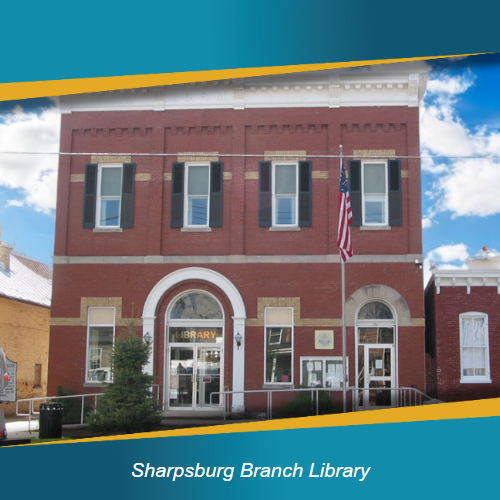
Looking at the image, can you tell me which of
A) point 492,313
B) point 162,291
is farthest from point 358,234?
point 162,291

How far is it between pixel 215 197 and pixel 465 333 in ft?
24.5

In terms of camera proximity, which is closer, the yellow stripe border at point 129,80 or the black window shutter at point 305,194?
the yellow stripe border at point 129,80

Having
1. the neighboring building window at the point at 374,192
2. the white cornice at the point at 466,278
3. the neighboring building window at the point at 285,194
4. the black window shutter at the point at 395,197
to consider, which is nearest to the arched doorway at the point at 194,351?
the neighboring building window at the point at 285,194

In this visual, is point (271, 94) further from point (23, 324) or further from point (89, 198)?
point (23, 324)

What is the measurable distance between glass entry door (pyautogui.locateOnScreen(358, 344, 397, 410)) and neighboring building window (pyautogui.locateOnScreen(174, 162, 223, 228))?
208 inches

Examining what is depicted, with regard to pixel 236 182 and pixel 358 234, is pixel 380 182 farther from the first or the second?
pixel 236 182

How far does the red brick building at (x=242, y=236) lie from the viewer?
761 inches

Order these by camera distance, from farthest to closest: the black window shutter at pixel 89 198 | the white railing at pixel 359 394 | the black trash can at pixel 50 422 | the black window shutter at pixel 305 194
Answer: the black window shutter at pixel 89 198
the black window shutter at pixel 305 194
the white railing at pixel 359 394
the black trash can at pixel 50 422

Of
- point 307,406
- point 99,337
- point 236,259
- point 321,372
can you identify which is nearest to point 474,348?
point 321,372

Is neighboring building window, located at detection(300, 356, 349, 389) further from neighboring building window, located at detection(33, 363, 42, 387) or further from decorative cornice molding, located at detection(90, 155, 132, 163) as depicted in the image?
neighboring building window, located at detection(33, 363, 42, 387)

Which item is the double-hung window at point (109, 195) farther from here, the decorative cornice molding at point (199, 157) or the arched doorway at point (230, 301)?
the arched doorway at point (230, 301)

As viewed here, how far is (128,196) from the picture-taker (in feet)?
65.8

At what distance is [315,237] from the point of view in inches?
772

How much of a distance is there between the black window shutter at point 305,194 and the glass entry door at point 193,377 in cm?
413
